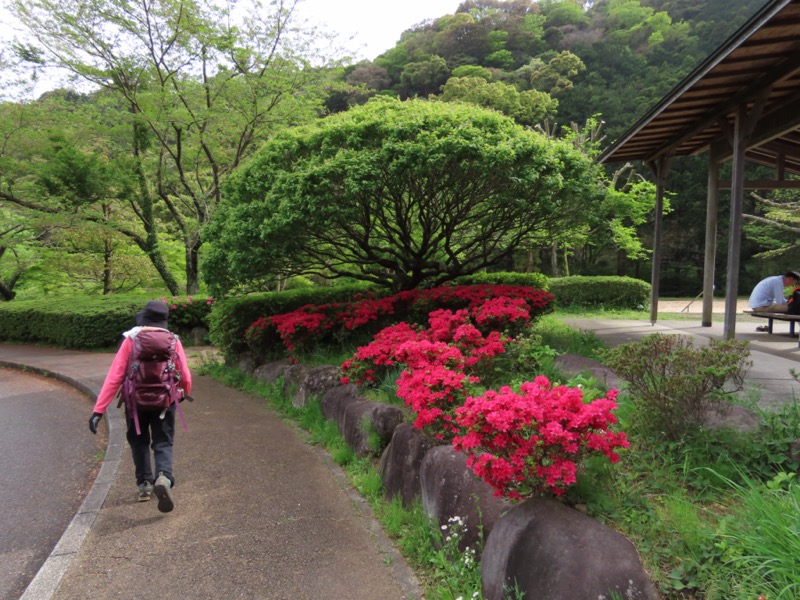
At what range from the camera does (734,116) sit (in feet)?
23.9

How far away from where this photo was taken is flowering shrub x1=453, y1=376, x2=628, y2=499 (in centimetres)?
240

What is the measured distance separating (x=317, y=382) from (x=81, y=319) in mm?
9036

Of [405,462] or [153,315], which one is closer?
[405,462]

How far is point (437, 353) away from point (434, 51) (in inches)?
1513

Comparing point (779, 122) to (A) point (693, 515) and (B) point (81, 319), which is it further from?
(B) point (81, 319)

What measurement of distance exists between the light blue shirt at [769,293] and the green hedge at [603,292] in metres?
7.01

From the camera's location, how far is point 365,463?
441 centimetres

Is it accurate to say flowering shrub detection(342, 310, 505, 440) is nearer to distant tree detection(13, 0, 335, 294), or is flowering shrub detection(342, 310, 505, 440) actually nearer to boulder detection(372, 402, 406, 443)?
boulder detection(372, 402, 406, 443)

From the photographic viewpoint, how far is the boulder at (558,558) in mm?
2016

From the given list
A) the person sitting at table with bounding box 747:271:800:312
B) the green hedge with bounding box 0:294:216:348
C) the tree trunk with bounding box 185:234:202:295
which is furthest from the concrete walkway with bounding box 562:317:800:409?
the tree trunk with bounding box 185:234:202:295

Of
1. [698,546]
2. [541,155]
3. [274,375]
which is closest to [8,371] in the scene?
[274,375]

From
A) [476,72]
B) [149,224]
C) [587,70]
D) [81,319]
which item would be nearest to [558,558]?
[81,319]

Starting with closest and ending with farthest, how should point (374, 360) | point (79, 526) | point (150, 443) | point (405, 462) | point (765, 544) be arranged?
point (765, 544)
point (79, 526)
point (405, 462)
point (150, 443)
point (374, 360)

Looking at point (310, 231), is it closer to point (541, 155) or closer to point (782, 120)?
point (541, 155)
